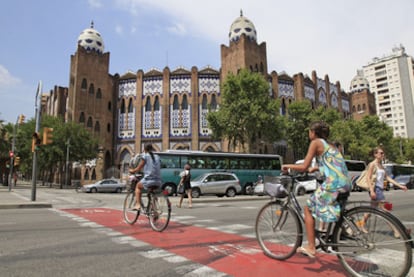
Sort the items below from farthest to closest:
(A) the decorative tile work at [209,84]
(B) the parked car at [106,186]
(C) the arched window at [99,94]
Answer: (C) the arched window at [99,94] < (A) the decorative tile work at [209,84] < (B) the parked car at [106,186]

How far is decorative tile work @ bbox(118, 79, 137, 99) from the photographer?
43987 mm

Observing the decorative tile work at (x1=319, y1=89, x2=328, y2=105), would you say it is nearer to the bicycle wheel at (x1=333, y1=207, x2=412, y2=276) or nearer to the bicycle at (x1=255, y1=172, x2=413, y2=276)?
the bicycle at (x1=255, y1=172, x2=413, y2=276)

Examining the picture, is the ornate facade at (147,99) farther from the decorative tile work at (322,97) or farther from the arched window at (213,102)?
the decorative tile work at (322,97)

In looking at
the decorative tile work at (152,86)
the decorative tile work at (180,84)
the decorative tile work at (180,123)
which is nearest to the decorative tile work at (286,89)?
the decorative tile work at (180,84)

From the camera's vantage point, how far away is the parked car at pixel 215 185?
1844 centimetres

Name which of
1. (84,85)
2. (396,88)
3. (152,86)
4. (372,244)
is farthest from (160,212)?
(396,88)

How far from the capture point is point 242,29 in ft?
141

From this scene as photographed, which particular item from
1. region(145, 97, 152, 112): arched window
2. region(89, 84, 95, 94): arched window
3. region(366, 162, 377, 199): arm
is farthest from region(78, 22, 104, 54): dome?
region(366, 162, 377, 199): arm

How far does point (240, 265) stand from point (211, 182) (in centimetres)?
1517

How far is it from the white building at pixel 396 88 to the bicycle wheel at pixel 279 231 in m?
109

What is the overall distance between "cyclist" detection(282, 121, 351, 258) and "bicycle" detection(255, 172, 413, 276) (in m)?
0.09

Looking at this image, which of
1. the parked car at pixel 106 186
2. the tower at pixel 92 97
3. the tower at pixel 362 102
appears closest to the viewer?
the parked car at pixel 106 186

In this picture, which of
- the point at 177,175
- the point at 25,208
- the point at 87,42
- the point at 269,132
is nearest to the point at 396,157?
the point at 269,132

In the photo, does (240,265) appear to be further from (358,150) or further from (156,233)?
(358,150)
